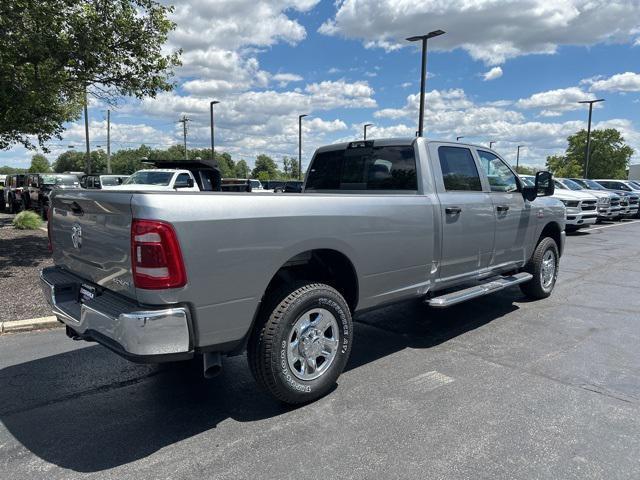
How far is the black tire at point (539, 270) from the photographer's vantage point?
639cm

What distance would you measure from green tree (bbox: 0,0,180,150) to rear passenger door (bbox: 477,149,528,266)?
275 inches

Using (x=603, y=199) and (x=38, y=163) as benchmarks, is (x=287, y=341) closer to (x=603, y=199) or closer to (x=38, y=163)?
(x=603, y=199)

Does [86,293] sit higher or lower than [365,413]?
higher

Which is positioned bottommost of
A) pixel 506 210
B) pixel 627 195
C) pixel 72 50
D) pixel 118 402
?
pixel 118 402

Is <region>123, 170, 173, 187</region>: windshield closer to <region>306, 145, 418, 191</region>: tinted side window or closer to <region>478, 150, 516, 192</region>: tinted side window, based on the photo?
<region>306, 145, 418, 191</region>: tinted side window

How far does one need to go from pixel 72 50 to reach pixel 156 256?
7391mm

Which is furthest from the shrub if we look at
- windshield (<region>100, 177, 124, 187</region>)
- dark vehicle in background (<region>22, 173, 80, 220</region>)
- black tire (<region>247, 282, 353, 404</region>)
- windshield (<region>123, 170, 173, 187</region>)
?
black tire (<region>247, 282, 353, 404</region>)

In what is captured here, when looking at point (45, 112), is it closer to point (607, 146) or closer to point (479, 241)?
point (479, 241)

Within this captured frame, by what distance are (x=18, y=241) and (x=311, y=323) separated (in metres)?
10.4

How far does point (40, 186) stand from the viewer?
19.5 meters

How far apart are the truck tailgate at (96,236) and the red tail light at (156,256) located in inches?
4.1

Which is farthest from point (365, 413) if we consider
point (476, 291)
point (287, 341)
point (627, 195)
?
point (627, 195)

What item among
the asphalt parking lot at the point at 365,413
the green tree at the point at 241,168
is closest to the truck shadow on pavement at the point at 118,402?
the asphalt parking lot at the point at 365,413

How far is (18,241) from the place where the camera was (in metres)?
11.3
